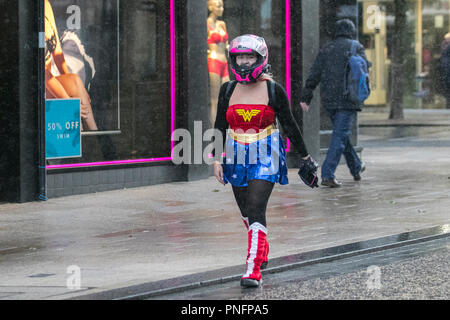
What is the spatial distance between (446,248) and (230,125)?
8.06 ft

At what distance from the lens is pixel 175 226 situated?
9.85m

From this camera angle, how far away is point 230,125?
7273 millimetres

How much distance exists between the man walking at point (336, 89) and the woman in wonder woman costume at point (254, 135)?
19.4ft

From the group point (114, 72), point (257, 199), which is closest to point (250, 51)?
point (257, 199)

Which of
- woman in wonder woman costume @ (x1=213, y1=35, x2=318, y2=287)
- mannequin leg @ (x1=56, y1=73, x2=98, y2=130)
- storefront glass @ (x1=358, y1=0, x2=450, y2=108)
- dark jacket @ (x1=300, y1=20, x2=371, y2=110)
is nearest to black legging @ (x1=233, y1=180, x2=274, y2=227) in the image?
woman in wonder woman costume @ (x1=213, y1=35, x2=318, y2=287)

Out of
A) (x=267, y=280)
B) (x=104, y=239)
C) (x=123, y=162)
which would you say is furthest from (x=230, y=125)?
(x=123, y=162)

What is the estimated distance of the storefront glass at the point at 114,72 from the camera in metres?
12.3

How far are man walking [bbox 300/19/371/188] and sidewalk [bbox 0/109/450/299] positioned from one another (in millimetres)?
481

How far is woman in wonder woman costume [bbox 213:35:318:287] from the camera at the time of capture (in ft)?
23.4

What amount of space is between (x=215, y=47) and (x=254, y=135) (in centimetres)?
749

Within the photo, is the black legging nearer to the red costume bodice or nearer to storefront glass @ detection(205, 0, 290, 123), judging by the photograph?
the red costume bodice

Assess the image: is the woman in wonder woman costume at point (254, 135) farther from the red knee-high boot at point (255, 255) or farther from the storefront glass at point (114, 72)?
the storefront glass at point (114, 72)

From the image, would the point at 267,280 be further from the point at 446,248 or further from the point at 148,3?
the point at 148,3

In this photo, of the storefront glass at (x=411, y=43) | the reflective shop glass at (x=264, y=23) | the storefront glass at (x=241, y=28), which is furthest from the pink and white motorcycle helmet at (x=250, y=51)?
the storefront glass at (x=411, y=43)
